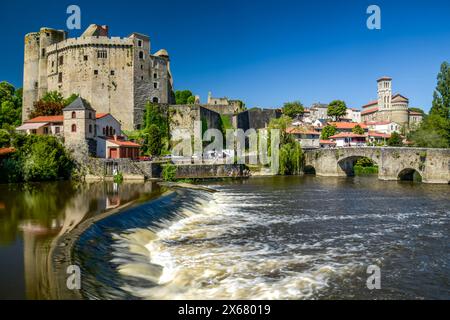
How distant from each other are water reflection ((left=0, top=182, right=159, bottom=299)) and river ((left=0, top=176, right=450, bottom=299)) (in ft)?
0.15

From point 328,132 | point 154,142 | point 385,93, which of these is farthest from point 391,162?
point 385,93

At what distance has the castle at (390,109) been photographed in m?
109

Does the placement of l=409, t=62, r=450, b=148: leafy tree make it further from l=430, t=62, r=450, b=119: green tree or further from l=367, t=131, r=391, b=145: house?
l=367, t=131, r=391, b=145: house

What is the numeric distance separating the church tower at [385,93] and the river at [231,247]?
92.4 metres

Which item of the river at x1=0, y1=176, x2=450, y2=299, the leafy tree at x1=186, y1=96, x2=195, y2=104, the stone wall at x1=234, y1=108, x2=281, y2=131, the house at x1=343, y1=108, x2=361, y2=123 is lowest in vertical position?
the river at x1=0, y1=176, x2=450, y2=299

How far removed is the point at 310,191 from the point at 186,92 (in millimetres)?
54237

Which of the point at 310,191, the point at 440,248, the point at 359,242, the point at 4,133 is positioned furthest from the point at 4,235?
the point at 4,133

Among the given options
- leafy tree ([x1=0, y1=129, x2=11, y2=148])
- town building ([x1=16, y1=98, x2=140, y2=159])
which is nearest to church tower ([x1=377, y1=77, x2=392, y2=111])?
town building ([x1=16, y1=98, x2=140, y2=159])

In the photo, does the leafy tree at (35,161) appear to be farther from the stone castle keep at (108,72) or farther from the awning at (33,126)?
the stone castle keep at (108,72)

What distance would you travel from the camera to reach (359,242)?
16.8m

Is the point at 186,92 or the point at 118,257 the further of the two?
the point at 186,92

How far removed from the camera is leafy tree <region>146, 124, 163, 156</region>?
5259cm

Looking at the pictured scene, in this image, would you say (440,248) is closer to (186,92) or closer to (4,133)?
(4,133)

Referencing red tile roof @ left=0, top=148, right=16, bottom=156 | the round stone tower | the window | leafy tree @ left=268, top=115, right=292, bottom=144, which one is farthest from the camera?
the round stone tower
